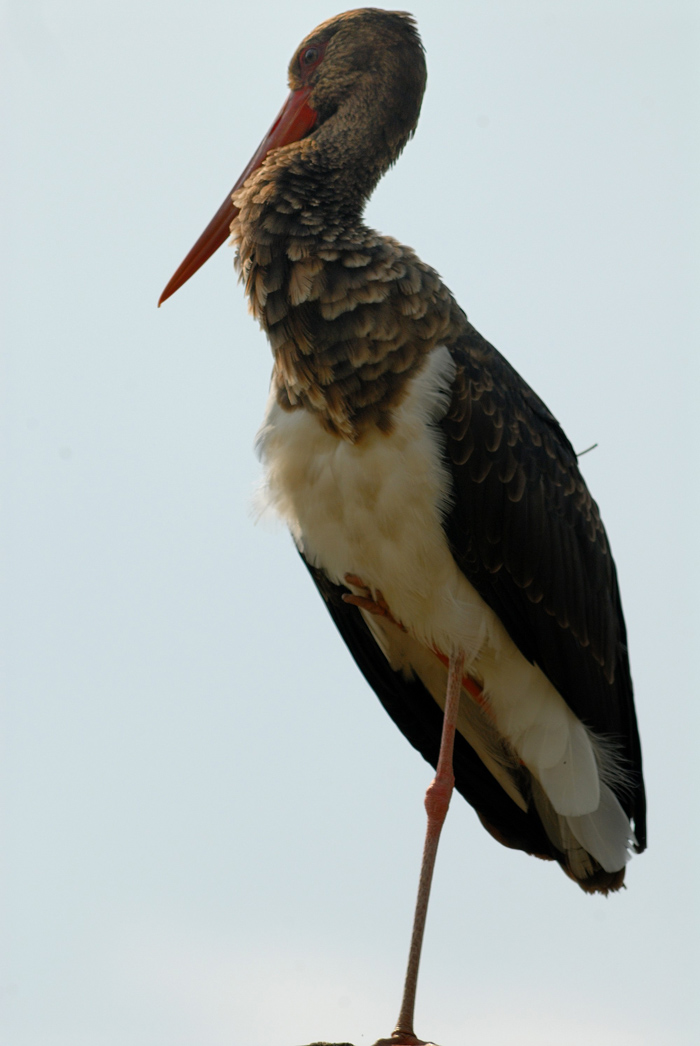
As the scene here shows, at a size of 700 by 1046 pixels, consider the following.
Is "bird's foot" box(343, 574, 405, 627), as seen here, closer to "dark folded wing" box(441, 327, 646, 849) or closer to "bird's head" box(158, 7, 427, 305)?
"dark folded wing" box(441, 327, 646, 849)

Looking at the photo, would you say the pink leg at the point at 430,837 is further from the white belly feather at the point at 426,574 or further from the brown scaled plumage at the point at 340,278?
the brown scaled plumage at the point at 340,278

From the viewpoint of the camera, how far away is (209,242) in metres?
4.48

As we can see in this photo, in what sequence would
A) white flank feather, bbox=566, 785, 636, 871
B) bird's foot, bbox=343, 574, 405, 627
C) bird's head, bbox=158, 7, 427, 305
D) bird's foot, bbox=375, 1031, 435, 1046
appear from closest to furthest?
bird's foot, bbox=375, 1031, 435, 1046 → bird's foot, bbox=343, 574, 405, 627 → bird's head, bbox=158, 7, 427, 305 → white flank feather, bbox=566, 785, 636, 871

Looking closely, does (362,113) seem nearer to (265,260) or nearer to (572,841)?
(265,260)

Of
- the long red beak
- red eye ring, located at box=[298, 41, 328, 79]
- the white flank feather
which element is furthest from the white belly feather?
red eye ring, located at box=[298, 41, 328, 79]

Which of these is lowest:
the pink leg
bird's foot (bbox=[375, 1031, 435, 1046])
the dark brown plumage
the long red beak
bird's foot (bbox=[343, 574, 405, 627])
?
bird's foot (bbox=[375, 1031, 435, 1046])

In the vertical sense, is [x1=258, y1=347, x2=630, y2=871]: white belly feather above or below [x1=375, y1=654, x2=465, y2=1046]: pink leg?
above

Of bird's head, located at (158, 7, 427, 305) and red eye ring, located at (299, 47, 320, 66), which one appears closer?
bird's head, located at (158, 7, 427, 305)

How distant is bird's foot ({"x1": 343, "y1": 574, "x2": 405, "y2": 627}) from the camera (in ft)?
13.1

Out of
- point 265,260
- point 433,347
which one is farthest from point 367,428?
point 265,260

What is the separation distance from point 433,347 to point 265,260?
668 millimetres

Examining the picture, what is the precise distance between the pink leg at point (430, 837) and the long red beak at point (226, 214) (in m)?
1.93

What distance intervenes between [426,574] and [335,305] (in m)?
0.97

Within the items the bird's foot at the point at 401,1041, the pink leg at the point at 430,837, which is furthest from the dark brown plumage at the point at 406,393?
the bird's foot at the point at 401,1041
